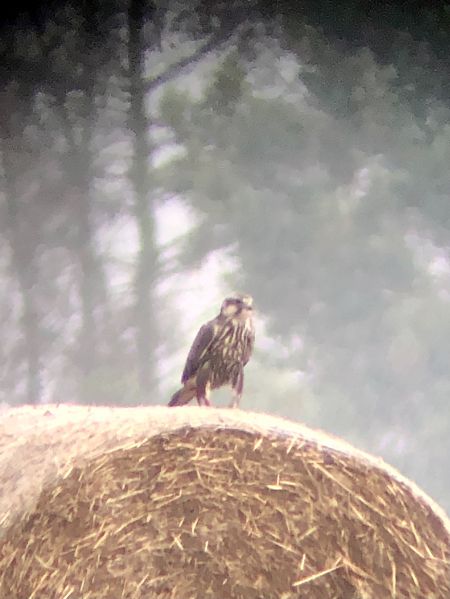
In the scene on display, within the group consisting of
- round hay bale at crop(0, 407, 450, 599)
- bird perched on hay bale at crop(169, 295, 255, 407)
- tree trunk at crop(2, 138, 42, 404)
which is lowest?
round hay bale at crop(0, 407, 450, 599)

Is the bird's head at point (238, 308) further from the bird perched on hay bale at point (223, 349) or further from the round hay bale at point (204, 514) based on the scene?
the round hay bale at point (204, 514)

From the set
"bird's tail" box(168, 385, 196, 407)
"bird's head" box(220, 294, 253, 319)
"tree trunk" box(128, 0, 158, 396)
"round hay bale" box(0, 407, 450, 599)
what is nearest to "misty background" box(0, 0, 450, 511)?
"tree trunk" box(128, 0, 158, 396)

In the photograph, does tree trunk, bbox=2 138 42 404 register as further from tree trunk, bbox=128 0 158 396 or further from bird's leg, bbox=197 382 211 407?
bird's leg, bbox=197 382 211 407

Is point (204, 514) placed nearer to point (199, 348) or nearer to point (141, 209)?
point (199, 348)

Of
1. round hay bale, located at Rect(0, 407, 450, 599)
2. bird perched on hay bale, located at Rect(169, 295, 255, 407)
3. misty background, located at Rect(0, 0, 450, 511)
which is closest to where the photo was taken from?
round hay bale, located at Rect(0, 407, 450, 599)

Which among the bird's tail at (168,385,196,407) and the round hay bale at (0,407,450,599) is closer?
the round hay bale at (0,407,450,599)

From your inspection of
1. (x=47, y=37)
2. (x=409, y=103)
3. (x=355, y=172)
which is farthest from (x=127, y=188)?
(x=409, y=103)
